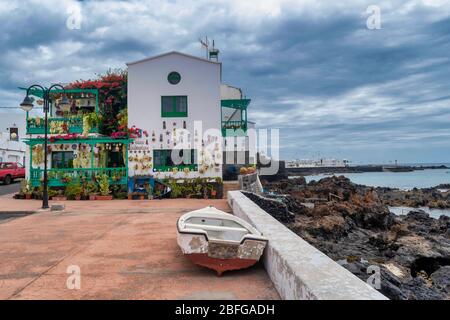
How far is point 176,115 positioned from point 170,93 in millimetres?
1400

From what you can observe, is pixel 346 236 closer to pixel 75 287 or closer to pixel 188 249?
pixel 188 249

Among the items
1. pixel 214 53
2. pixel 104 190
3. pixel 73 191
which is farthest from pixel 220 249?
pixel 214 53

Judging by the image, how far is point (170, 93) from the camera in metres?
22.0

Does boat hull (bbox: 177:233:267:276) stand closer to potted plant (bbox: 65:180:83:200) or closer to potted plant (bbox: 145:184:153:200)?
potted plant (bbox: 145:184:153:200)

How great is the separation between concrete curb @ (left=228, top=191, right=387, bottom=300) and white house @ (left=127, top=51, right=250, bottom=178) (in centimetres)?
1482

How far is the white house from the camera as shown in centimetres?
2166

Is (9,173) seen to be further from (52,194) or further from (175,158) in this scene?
(175,158)

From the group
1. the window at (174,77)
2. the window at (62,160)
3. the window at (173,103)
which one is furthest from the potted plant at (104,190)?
the window at (174,77)

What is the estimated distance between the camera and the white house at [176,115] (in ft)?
71.1

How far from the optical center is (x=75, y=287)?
5.80 metres

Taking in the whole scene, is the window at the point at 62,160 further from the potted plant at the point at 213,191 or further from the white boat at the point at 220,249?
the white boat at the point at 220,249

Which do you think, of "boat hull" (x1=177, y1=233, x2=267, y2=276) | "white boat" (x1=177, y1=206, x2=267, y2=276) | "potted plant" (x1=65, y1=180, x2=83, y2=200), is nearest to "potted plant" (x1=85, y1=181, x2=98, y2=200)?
"potted plant" (x1=65, y1=180, x2=83, y2=200)

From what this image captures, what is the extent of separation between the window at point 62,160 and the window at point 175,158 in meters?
5.44

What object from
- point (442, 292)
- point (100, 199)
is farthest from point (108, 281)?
point (100, 199)
